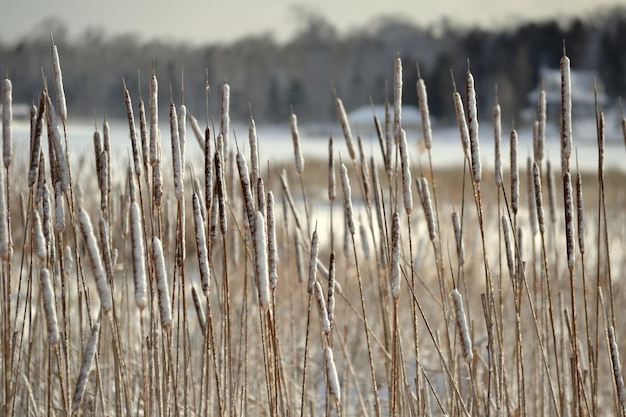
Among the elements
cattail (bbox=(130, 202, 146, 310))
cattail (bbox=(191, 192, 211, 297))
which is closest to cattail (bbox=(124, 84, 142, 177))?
cattail (bbox=(191, 192, 211, 297))

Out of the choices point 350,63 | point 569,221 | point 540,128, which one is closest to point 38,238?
point 569,221

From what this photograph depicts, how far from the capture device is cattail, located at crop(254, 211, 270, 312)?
30.9 inches

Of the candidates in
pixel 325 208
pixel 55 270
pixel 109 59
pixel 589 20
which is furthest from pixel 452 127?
pixel 55 270

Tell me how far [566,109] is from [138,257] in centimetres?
60

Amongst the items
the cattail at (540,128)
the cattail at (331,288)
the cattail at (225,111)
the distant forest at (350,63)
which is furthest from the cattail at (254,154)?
the distant forest at (350,63)

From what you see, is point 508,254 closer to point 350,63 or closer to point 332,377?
point 332,377

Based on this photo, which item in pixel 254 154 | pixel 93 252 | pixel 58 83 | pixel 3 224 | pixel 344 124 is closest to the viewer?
pixel 93 252

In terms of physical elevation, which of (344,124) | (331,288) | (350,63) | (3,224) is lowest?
(331,288)

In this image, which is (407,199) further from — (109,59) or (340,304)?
(109,59)

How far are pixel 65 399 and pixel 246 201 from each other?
1.05 ft

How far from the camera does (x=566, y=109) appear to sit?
0.98m

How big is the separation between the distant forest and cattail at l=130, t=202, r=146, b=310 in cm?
1447

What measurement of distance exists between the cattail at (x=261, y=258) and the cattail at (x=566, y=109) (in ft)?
1.48

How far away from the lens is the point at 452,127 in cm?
1947
